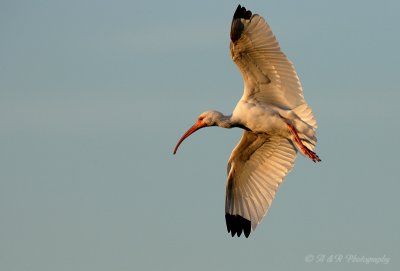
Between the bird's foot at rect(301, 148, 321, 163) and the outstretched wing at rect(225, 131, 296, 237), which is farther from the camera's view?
the outstretched wing at rect(225, 131, 296, 237)

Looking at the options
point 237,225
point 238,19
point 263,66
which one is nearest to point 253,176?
point 237,225

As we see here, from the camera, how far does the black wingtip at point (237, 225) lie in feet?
89.8

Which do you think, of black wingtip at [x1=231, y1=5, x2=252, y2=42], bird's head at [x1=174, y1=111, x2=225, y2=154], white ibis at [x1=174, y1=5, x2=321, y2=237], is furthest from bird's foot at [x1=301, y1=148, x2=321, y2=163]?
black wingtip at [x1=231, y1=5, x2=252, y2=42]

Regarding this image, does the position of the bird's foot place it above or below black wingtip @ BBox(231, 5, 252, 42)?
below

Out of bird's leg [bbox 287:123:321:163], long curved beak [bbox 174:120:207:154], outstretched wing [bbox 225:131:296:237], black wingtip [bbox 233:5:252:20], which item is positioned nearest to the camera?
black wingtip [bbox 233:5:252:20]

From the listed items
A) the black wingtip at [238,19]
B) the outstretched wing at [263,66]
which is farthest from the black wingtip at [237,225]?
the black wingtip at [238,19]

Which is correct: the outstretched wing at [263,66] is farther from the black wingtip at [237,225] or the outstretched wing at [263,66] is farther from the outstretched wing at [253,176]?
the black wingtip at [237,225]

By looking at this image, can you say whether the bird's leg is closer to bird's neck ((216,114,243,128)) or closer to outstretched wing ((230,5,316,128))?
outstretched wing ((230,5,316,128))

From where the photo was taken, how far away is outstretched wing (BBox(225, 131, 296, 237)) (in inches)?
1077

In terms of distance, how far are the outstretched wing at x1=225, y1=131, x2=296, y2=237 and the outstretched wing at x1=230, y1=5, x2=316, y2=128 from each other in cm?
137

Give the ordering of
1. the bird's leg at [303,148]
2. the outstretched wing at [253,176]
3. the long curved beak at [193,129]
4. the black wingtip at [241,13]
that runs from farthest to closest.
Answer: the outstretched wing at [253,176], the long curved beak at [193,129], the bird's leg at [303,148], the black wingtip at [241,13]

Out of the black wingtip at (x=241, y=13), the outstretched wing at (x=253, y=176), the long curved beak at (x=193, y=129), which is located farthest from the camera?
the outstretched wing at (x=253, y=176)

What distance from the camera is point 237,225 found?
2748 centimetres

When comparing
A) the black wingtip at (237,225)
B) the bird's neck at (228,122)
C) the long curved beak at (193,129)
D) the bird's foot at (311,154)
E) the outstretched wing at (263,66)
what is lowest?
the black wingtip at (237,225)
